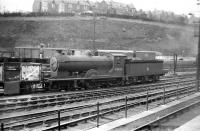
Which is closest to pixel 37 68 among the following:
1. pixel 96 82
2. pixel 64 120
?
pixel 96 82

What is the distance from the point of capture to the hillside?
56.1 m

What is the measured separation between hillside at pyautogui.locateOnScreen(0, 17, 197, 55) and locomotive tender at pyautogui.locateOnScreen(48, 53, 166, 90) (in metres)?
26.9

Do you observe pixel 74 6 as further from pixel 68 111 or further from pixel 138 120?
pixel 138 120

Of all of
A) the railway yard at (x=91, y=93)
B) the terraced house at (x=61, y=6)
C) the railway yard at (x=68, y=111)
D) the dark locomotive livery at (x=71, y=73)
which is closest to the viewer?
the railway yard at (x=68, y=111)

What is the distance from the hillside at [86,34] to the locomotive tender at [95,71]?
26.9m

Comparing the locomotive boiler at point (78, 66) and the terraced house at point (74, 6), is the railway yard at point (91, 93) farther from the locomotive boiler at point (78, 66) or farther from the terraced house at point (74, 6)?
the terraced house at point (74, 6)

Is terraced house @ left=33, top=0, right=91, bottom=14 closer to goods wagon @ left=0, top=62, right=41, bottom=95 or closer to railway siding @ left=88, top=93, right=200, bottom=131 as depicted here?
goods wagon @ left=0, top=62, right=41, bottom=95

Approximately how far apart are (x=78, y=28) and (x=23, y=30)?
47.7ft

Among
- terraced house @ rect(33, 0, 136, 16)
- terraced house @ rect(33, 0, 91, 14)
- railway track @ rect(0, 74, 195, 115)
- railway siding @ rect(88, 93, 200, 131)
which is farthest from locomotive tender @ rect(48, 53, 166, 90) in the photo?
terraced house @ rect(33, 0, 91, 14)

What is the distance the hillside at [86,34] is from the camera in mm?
56094

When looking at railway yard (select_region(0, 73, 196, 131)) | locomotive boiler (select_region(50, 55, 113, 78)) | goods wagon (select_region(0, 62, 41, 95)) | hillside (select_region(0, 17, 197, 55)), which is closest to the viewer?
railway yard (select_region(0, 73, 196, 131))

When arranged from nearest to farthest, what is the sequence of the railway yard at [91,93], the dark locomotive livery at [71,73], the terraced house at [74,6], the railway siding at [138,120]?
the railway siding at [138,120]
the railway yard at [91,93]
the dark locomotive livery at [71,73]
the terraced house at [74,6]

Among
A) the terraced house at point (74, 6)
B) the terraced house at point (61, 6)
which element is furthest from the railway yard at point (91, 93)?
the terraced house at point (74, 6)

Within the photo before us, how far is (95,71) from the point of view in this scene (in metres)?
22.2
